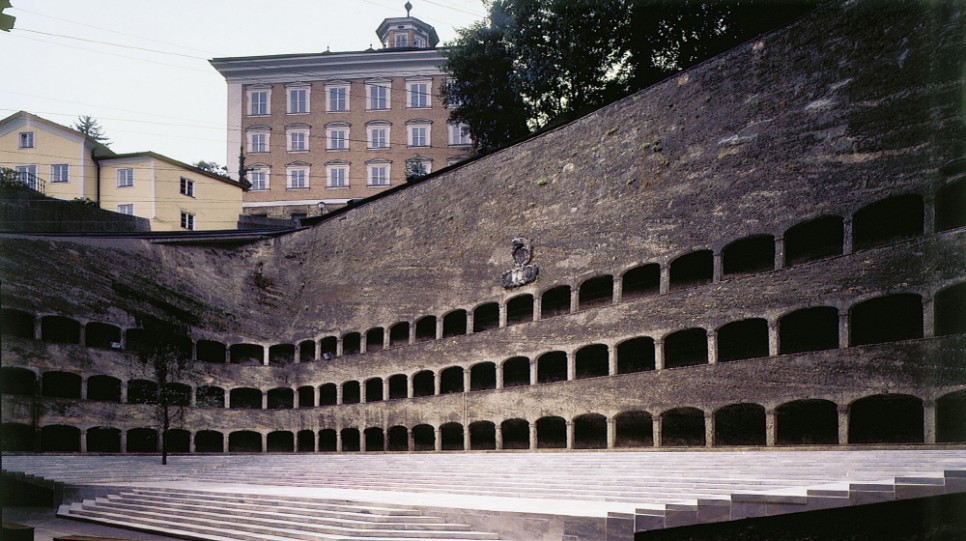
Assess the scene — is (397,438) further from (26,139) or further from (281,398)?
(26,139)

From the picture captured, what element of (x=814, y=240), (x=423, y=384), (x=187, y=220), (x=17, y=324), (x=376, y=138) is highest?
(x=376, y=138)

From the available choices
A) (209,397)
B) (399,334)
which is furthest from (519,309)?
(209,397)

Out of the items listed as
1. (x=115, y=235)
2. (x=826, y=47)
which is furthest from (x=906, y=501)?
(x=115, y=235)

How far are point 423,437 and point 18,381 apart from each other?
14678mm

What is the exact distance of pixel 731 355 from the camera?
2455 cm

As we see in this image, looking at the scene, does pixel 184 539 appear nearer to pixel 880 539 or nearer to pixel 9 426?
pixel 880 539

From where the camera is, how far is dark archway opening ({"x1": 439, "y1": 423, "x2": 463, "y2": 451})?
32.1 m

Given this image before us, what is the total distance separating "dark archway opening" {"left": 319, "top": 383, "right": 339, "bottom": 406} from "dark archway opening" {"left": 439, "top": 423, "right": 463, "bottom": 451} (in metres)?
6.26

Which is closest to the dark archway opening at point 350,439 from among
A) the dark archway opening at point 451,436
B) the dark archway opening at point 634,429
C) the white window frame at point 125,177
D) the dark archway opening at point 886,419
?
the dark archway opening at point 451,436

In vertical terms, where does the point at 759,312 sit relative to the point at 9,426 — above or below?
above

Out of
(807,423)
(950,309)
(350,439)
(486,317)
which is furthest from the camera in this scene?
(350,439)

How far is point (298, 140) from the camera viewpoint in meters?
51.1

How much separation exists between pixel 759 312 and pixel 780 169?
153 inches

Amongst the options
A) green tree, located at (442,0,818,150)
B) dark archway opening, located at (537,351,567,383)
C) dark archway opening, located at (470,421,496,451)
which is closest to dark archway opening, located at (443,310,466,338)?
dark archway opening, located at (470,421,496,451)
